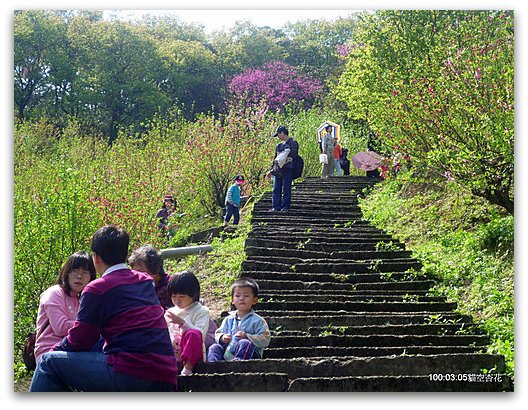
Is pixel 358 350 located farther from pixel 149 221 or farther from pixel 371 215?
pixel 371 215

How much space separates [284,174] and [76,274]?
23.0 ft

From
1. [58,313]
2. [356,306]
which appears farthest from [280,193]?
[58,313]

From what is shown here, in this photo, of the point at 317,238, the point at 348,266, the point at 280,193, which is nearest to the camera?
the point at 348,266

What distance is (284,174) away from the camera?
12.5 m

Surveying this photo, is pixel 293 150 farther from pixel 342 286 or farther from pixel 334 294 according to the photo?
pixel 334 294

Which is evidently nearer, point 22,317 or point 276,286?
point 22,317

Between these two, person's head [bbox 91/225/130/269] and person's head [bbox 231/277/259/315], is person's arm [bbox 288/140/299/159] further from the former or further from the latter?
person's head [bbox 91/225/130/269]

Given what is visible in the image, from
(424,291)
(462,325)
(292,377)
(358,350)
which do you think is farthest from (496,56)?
(292,377)

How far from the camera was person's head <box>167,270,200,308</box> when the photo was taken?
6.08 metres

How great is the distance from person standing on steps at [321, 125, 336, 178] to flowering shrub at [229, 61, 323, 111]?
3.73 metres

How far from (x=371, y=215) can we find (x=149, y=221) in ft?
12.7

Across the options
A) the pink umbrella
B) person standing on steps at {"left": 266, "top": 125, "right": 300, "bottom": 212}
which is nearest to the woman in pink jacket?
person standing on steps at {"left": 266, "top": 125, "right": 300, "bottom": 212}

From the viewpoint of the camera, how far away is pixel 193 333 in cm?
584
